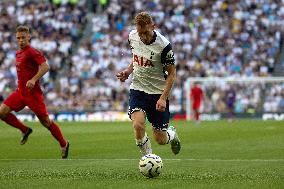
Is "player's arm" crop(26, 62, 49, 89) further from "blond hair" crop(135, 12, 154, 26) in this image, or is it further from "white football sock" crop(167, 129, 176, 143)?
"blond hair" crop(135, 12, 154, 26)

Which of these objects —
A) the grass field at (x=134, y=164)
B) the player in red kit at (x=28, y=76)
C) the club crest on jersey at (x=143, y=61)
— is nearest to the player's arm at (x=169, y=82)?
the club crest on jersey at (x=143, y=61)

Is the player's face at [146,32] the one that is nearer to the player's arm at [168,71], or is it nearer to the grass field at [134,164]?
the player's arm at [168,71]

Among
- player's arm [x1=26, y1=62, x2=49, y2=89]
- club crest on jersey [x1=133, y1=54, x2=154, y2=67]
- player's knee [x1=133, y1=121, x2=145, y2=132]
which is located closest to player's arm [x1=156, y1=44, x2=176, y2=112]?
club crest on jersey [x1=133, y1=54, x2=154, y2=67]

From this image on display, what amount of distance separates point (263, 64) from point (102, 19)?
9.54m

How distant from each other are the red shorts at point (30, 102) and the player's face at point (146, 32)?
4.05 metres

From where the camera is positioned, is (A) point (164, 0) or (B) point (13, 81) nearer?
(B) point (13, 81)

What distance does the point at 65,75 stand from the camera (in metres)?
44.7

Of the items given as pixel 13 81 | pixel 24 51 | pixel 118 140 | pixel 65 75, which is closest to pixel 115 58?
pixel 65 75

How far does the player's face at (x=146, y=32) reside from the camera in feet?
42.0

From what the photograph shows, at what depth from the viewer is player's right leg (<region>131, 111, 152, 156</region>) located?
13.0 metres

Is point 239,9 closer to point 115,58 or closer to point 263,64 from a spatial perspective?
point 263,64

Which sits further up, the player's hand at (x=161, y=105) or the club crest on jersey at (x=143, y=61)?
the club crest on jersey at (x=143, y=61)

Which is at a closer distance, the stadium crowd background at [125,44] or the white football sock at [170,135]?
the white football sock at [170,135]

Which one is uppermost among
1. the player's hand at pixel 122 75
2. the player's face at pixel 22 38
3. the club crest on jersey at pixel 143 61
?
the player's face at pixel 22 38
